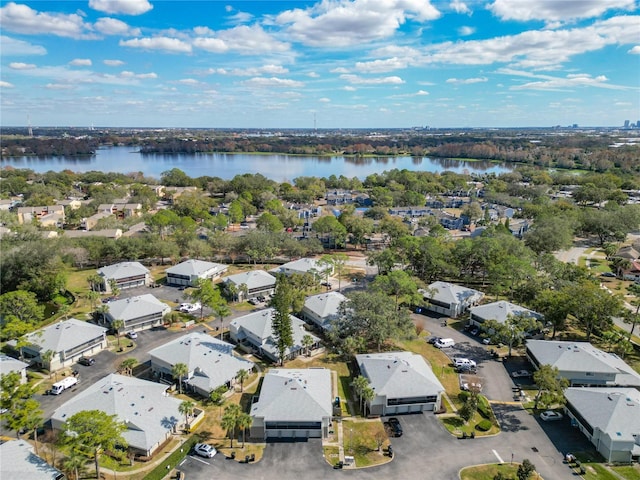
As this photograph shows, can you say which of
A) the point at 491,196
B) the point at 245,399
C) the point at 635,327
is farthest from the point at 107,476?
the point at 491,196

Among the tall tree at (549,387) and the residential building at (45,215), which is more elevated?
the residential building at (45,215)

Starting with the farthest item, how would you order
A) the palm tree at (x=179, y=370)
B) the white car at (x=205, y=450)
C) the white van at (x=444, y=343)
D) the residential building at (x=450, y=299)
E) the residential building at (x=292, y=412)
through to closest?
1. the residential building at (x=450, y=299)
2. the white van at (x=444, y=343)
3. the palm tree at (x=179, y=370)
4. the residential building at (x=292, y=412)
5. the white car at (x=205, y=450)

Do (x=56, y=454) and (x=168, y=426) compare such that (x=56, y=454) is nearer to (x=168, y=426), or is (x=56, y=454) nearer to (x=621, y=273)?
(x=168, y=426)

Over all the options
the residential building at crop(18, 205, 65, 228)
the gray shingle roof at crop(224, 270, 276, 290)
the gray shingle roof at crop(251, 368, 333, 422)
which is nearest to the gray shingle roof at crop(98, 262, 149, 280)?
the gray shingle roof at crop(224, 270, 276, 290)

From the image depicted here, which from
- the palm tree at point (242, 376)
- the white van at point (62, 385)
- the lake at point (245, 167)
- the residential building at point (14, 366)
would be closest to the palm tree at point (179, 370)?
the palm tree at point (242, 376)

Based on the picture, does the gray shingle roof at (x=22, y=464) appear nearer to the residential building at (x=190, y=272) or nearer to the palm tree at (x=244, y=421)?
the palm tree at (x=244, y=421)

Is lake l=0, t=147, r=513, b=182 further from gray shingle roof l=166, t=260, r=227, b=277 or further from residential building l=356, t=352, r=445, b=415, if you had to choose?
residential building l=356, t=352, r=445, b=415
